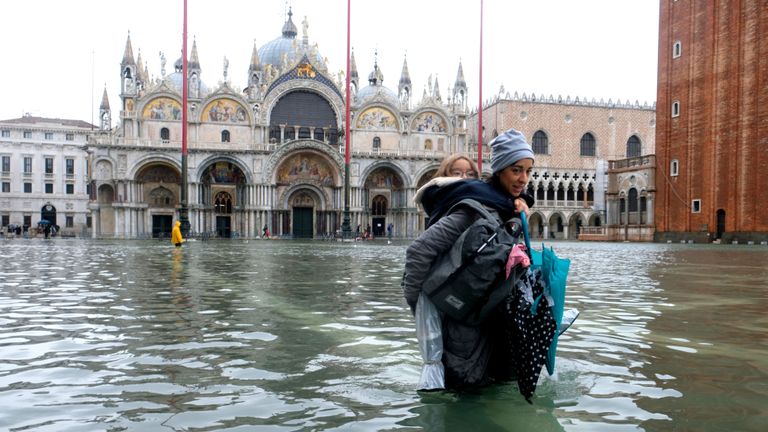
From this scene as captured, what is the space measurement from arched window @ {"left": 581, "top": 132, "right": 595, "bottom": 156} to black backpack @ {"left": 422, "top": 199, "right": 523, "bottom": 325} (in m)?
57.6

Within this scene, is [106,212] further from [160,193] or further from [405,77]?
[405,77]

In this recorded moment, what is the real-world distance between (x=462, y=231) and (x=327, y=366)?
1.48 m

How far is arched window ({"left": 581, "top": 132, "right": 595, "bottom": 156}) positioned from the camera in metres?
58.8

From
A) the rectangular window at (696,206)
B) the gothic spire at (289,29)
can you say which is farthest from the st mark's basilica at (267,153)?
the rectangular window at (696,206)

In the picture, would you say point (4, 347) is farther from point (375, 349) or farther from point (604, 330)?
point (604, 330)

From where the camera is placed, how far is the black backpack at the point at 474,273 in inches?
140

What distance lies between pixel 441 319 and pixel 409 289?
0.81ft

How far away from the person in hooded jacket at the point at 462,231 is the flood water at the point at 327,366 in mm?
155

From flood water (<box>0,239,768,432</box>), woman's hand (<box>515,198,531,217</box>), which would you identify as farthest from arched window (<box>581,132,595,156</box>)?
woman's hand (<box>515,198,531,217</box>)

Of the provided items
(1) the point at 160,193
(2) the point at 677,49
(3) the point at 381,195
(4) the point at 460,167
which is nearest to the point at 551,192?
(3) the point at 381,195

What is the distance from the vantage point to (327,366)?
4562 mm

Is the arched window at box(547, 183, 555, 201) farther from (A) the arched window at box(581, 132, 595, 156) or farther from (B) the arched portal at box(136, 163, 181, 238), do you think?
(B) the arched portal at box(136, 163, 181, 238)

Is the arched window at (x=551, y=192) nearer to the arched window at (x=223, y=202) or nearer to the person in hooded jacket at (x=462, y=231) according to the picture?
the arched window at (x=223, y=202)

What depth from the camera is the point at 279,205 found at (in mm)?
49562
